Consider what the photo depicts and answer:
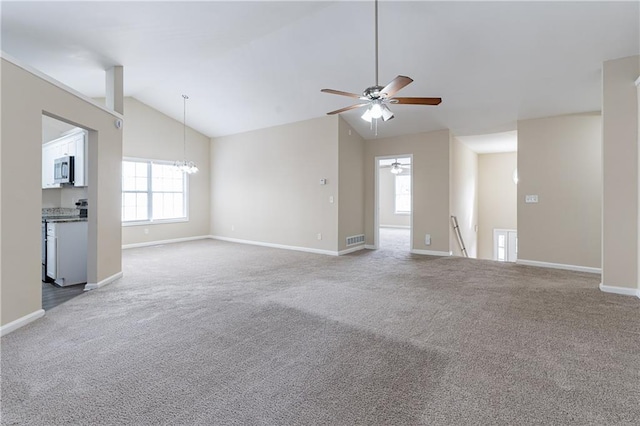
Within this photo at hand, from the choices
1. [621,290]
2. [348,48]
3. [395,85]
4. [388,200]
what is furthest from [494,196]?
[395,85]

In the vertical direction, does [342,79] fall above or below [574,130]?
above

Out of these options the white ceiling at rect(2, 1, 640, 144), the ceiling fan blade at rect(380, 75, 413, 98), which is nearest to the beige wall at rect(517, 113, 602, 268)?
the white ceiling at rect(2, 1, 640, 144)

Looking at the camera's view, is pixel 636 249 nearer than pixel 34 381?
No

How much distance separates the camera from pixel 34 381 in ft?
6.65

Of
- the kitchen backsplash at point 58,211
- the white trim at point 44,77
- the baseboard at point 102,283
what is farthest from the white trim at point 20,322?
the kitchen backsplash at point 58,211

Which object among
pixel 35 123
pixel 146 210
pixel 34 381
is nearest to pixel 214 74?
pixel 35 123

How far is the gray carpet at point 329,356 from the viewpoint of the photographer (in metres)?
1.76

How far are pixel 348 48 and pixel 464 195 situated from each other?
5190mm

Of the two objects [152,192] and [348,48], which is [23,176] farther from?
A: [152,192]

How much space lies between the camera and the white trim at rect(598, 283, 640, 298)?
385 cm

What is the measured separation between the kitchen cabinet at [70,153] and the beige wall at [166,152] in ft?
6.04

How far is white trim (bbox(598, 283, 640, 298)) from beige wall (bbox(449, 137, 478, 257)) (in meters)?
2.73

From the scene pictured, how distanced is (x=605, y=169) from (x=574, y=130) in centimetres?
157

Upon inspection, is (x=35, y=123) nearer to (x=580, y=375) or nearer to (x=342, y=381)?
(x=342, y=381)
